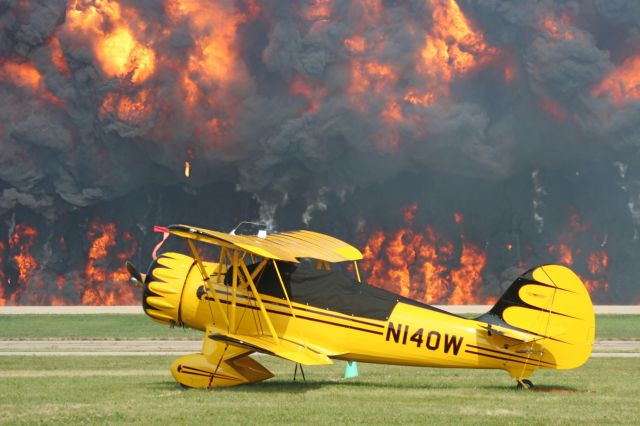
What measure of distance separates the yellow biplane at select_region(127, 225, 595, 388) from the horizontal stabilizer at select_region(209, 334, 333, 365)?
0.03 meters

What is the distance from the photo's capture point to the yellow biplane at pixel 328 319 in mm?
22406

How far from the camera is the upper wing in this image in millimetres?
21750

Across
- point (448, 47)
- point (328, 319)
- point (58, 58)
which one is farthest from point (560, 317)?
point (58, 58)

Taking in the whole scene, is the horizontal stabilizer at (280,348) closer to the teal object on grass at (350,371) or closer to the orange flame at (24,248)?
the teal object on grass at (350,371)

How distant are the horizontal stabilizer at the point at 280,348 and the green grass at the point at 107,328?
27.4 metres

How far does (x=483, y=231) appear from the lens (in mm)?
85000

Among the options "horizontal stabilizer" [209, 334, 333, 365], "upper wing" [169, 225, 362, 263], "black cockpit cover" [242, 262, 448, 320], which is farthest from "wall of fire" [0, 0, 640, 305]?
"horizontal stabilizer" [209, 334, 333, 365]

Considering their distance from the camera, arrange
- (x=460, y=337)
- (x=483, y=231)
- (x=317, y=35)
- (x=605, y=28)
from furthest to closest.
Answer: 1. (x=483, y=231)
2. (x=605, y=28)
3. (x=317, y=35)
4. (x=460, y=337)

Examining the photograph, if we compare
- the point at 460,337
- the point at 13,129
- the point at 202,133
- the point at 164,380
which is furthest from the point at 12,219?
the point at 460,337

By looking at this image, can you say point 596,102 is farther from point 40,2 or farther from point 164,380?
point 164,380

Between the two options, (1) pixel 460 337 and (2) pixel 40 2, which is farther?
(2) pixel 40 2

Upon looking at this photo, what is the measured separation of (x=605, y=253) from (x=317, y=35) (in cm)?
3198

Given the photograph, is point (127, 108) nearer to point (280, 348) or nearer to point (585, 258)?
point (585, 258)


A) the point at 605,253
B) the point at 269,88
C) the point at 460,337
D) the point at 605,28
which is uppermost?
the point at 605,28
